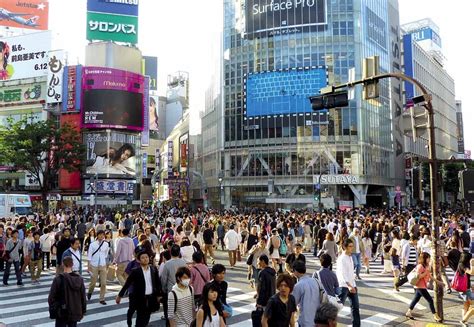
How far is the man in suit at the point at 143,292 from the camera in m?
7.59

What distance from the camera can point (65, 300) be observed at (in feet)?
21.6

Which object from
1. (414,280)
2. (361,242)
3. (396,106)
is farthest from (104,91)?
(414,280)

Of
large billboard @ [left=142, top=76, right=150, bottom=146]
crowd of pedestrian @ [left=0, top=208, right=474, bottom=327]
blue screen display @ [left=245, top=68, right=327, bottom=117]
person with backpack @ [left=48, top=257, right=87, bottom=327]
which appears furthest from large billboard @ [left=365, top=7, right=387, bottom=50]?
person with backpack @ [left=48, top=257, right=87, bottom=327]

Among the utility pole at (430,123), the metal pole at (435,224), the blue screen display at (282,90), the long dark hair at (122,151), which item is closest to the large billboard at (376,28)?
the blue screen display at (282,90)

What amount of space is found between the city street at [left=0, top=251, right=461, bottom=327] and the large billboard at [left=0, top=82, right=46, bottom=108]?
63407 millimetres

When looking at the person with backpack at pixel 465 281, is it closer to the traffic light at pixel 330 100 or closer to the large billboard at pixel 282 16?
the traffic light at pixel 330 100

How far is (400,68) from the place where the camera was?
72.9 m

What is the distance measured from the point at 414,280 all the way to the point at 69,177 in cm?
6362

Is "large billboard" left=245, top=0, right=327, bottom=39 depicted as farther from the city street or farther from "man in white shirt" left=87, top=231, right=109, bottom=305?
"man in white shirt" left=87, top=231, right=109, bottom=305

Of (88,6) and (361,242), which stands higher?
(88,6)

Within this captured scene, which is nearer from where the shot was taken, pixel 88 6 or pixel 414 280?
pixel 414 280

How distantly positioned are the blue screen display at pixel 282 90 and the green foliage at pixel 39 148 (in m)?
23.7

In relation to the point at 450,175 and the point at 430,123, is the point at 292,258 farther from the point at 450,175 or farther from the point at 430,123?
the point at 450,175

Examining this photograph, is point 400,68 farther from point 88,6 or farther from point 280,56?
point 88,6
